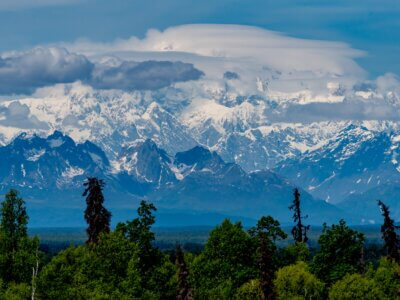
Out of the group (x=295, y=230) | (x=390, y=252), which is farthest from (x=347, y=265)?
(x=295, y=230)

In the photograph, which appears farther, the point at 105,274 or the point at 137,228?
the point at 137,228

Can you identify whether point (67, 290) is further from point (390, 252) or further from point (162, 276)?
point (390, 252)

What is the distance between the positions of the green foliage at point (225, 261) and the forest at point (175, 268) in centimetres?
13

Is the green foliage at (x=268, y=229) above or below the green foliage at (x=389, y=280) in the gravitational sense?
above

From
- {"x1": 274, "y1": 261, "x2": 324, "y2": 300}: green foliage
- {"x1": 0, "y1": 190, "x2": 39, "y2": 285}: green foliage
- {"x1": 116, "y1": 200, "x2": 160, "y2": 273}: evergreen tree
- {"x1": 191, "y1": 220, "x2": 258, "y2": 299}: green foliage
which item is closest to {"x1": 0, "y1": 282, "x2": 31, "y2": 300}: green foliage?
{"x1": 0, "y1": 190, "x2": 39, "y2": 285}: green foliage

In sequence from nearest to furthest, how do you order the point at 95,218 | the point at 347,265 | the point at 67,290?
1. the point at 67,290
2. the point at 347,265
3. the point at 95,218

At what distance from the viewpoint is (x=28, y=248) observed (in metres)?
124

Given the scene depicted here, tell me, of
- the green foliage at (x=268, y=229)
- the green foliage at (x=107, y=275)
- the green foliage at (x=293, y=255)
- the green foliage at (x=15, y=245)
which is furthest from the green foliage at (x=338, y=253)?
the green foliage at (x=15, y=245)

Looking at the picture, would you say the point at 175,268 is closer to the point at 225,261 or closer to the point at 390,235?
the point at 225,261

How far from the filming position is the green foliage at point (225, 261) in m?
126

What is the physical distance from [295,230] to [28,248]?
39428 mm

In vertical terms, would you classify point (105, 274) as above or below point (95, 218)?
below

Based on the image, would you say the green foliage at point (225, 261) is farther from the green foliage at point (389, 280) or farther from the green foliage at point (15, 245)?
the green foliage at point (15, 245)

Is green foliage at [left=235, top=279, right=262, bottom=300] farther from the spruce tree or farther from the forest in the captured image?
the spruce tree
